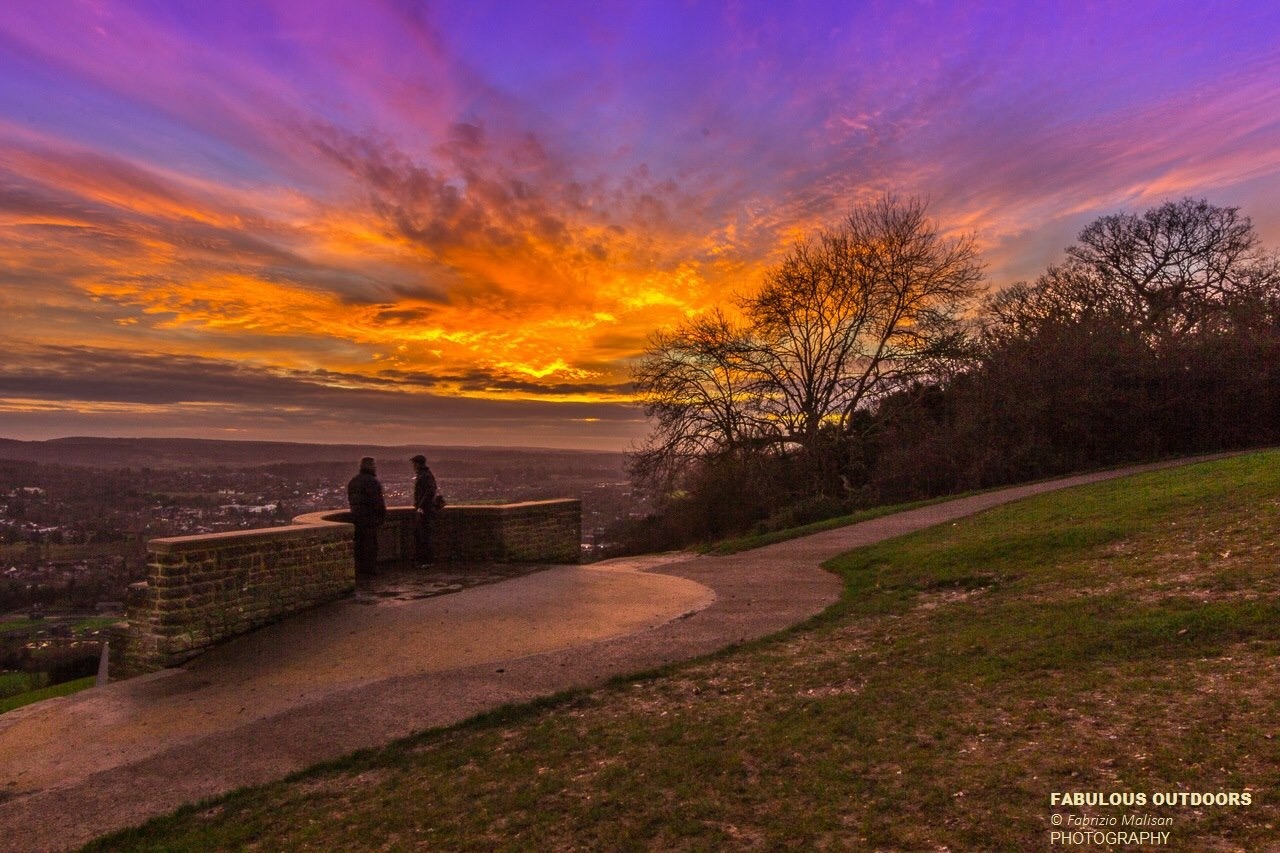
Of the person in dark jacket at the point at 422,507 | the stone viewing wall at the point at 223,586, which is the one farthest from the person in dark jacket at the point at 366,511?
the person in dark jacket at the point at 422,507

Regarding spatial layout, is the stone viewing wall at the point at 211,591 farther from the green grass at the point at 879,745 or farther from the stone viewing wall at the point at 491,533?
the green grass at the point at 879,745

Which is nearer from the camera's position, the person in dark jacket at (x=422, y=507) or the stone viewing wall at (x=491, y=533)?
the person in dark jacket at (x=422, y=507)

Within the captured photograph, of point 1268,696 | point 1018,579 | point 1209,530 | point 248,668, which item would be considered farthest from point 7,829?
point 1209,530

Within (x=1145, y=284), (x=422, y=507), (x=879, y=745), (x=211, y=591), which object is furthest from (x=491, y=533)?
(x=1145, y=284)

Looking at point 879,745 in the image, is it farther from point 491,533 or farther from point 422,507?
point 491,533

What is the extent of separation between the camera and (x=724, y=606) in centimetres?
877

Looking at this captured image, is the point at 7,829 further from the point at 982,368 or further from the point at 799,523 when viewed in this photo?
the point at 982,368

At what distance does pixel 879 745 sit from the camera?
3.87 meters

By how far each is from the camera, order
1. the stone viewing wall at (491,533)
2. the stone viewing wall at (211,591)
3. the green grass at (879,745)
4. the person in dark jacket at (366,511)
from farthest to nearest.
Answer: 1. the stone viewing wall at (491,533)
2. the person in dark jacket at (366,511)
3. the stone viewing wall at (211,591)
4. the green grass at (879,745)

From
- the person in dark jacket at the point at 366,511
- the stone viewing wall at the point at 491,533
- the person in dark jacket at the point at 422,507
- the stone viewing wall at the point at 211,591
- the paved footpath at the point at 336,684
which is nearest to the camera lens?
the paved footpath at the point at 336,684

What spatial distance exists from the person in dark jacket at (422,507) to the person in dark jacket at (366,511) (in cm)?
72

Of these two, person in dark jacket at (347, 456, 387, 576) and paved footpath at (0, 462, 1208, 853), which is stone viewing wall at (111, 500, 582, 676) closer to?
paved footpath at (0, 462, 1208, 853)

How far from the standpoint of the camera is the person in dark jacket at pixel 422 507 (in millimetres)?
11914

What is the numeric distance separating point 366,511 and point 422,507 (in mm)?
1112
